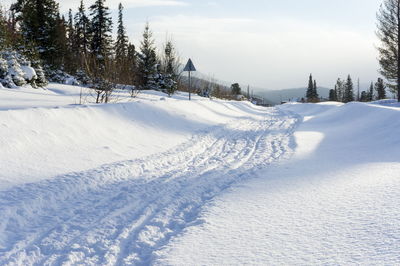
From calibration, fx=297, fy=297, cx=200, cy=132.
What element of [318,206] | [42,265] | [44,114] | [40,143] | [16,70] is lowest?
[42,265]

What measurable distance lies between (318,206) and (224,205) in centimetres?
113

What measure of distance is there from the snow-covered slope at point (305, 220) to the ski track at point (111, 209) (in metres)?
0.31

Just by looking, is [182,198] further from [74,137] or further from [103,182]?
[74,137]

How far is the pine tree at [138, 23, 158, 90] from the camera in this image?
93.1ft

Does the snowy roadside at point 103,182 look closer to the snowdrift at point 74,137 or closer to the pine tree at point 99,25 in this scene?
the snowdrift at point 74,137

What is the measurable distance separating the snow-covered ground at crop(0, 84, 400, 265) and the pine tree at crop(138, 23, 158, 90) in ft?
69.8

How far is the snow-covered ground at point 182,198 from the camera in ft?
8.61

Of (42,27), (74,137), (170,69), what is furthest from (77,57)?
(74,137)

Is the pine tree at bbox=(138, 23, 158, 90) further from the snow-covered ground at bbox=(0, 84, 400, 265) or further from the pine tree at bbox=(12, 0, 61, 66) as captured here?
the snow-covered ground at bbox=(0, 84, 400, 265)

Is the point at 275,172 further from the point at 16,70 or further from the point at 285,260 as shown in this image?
the point at 16,70

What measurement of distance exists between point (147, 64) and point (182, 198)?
26379 millimetres

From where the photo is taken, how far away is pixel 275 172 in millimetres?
5297

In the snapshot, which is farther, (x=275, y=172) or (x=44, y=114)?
(x=44, y=114)

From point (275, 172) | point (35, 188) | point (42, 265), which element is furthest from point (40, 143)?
point (275, 172)
